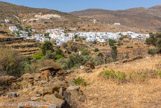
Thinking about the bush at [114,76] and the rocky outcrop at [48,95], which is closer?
the rocky outcrop at [48,95]

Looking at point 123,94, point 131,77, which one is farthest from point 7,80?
point 131,77

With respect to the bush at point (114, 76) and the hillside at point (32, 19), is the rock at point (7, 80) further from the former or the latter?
the hillside at point (32, 19)

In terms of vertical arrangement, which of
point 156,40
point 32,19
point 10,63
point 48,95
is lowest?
point 10,63

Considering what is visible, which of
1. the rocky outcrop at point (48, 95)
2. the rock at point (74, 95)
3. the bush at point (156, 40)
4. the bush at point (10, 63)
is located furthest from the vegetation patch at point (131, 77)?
the bush at point (156, 40)

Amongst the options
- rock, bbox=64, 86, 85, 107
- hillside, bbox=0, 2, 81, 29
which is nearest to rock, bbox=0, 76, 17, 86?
rock, bbox=64, 86, 85, 107

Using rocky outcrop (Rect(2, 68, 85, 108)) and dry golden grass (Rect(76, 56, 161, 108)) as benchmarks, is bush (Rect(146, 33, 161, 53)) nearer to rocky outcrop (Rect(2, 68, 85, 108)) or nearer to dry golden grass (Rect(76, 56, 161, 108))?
dry golden grass (Rect(76, 56, 161, 108))

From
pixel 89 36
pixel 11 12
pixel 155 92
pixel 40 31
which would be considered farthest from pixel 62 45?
pixel 155 92

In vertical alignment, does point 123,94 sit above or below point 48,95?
below

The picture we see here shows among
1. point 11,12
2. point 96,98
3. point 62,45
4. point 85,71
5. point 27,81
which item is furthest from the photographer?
point 11,12

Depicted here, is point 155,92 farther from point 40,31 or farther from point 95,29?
point 95,29

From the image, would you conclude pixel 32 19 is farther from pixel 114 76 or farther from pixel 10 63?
pixel 114 76

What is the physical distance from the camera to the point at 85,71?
9828 millimetres

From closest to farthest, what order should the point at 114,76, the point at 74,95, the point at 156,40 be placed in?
the point at 74,95 → the point at 114,76 → the point at 156,40

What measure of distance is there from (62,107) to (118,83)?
11.5 ft
